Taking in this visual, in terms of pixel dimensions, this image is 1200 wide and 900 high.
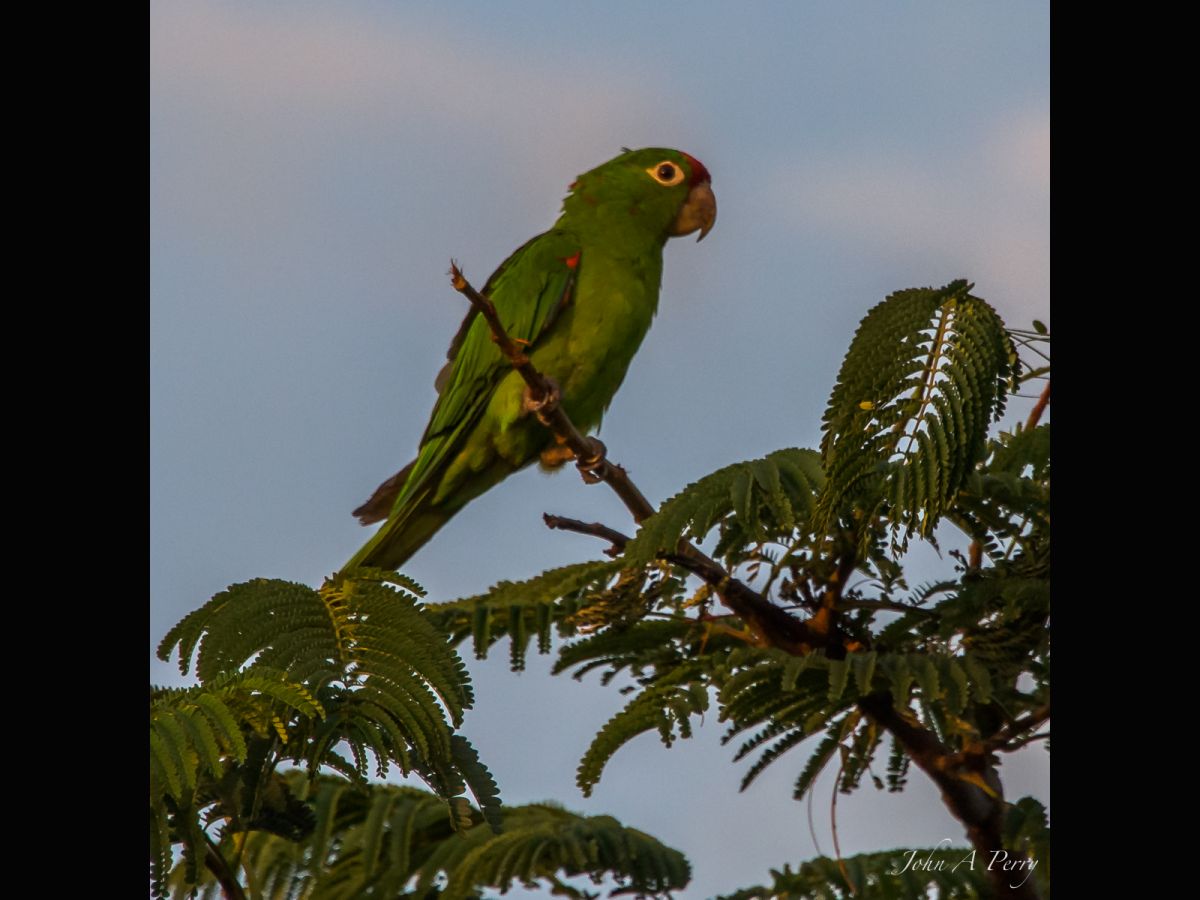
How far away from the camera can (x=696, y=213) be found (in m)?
5.71

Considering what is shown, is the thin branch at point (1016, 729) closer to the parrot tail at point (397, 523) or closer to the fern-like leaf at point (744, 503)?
the fern-like leaf at point (744, 503)

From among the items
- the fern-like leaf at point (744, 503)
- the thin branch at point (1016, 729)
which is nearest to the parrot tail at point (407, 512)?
the fern-like leaf at point (744, 503)

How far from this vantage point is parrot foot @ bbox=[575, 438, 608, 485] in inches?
148

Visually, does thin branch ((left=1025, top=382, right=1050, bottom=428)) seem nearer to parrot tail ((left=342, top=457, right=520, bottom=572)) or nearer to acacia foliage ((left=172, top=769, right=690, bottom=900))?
acacia foliage ((left=172, top=769, right=690, bottom=900))

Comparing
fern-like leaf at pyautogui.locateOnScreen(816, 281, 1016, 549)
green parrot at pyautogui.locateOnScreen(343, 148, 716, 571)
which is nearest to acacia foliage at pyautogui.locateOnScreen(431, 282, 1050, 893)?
fern-like leaf at pyautogui.locateOnScreen(816, 281, 1016, 549)

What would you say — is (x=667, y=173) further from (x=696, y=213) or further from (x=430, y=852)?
(x=430, y=852)

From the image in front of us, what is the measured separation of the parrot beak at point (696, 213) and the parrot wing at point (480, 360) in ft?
2.06

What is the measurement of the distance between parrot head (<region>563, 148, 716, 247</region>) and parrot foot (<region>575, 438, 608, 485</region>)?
1.51 metres

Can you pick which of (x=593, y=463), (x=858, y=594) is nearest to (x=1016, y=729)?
(x=858, y=594)

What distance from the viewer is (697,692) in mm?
2797

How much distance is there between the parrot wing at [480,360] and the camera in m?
4.89

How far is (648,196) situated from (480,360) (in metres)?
1.17
